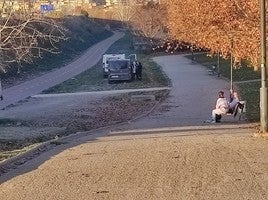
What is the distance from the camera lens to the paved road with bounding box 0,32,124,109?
45.2 metres

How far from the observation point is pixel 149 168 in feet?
41.4

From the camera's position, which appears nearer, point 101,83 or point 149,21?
point 101,83

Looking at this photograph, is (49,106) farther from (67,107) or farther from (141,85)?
(141,85)

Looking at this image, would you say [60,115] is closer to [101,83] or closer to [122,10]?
[101,83]

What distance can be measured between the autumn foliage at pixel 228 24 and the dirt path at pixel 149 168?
2.93 meters

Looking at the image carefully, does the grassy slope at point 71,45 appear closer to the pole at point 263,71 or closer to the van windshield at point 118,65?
the van windshield at point 118,65

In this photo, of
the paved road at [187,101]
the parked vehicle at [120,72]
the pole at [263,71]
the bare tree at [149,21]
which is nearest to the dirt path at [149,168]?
the pole at [263,71]

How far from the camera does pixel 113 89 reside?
150ft

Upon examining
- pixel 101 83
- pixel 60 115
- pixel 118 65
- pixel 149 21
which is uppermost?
pixel 149 21

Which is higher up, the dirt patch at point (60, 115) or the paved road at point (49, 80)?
the dirt patch at point (60, 115)

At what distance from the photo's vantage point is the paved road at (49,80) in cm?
4525

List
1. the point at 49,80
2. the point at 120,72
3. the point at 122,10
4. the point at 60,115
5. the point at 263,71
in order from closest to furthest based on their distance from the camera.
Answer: the point at 263,71, the point at 60,115, the point at 120,72, the point at 49,80, the point at 122,10

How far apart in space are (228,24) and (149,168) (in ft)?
37.7

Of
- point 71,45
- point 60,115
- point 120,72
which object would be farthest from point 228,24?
point 71,45
